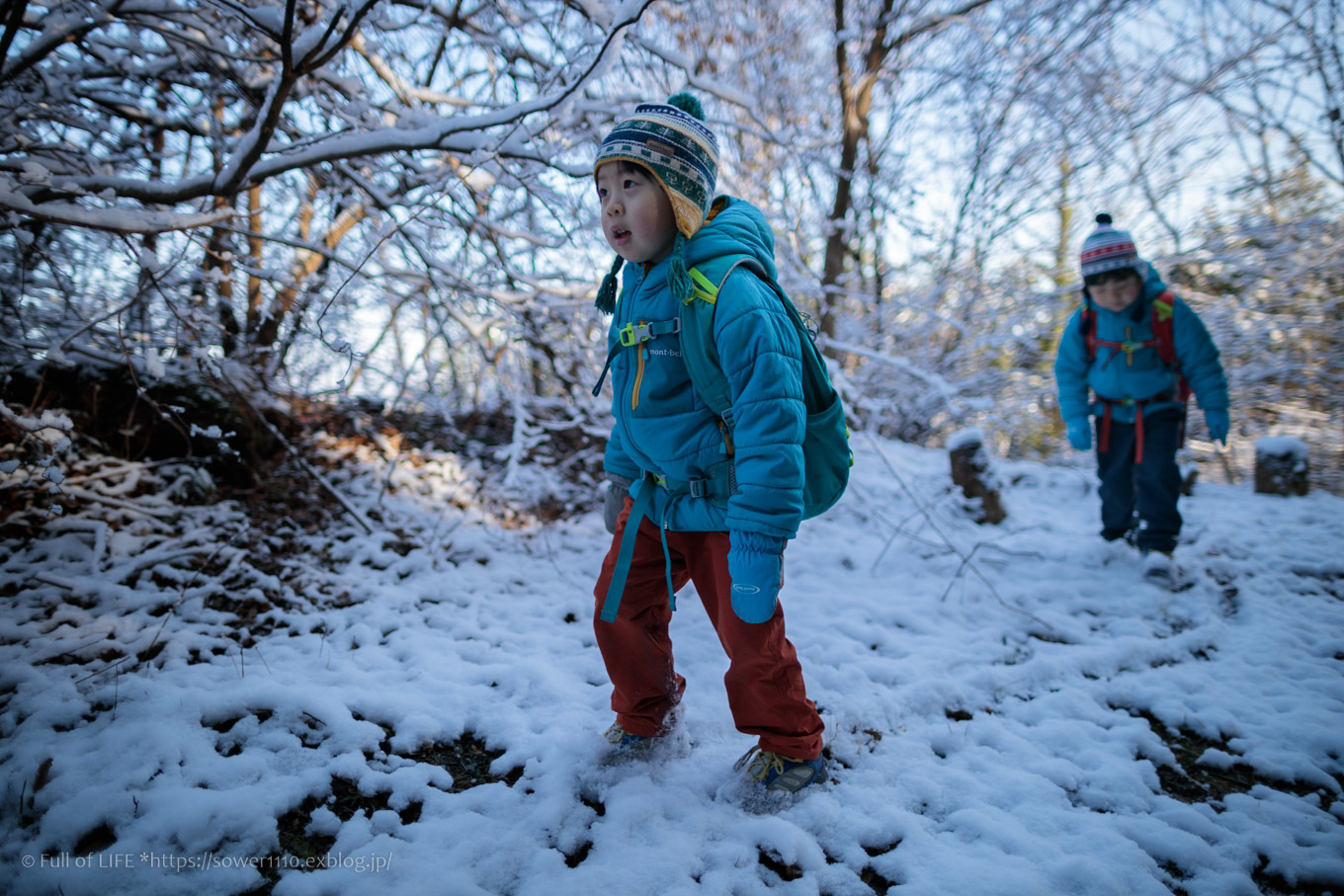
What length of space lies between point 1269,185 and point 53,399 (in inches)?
436

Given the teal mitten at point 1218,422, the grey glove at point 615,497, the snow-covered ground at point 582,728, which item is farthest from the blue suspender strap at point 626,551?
the teal mitten at point 1218,422

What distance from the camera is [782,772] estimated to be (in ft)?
5.58

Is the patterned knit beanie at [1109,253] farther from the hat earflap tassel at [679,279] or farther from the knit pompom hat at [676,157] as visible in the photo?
the hat earflap tassel at [679,279]

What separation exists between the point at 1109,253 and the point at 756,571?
3253mm

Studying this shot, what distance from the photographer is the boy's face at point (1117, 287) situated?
3441mm

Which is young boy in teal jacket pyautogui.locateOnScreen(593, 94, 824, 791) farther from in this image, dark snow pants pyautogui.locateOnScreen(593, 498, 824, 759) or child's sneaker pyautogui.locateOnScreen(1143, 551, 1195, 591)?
child's sneaker pyautogui.locateOnScreen(1143, 551, 1195, 591)

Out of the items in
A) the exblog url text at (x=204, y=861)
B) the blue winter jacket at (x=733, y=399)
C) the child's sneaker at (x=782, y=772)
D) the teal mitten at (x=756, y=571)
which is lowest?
the exblog url text at (x=204, y=861)

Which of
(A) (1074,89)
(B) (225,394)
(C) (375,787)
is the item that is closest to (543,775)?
(C) (375,787)

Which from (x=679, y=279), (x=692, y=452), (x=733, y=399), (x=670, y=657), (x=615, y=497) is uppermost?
(x=679, y=279)

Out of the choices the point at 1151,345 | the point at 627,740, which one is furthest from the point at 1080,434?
the point at 627,740

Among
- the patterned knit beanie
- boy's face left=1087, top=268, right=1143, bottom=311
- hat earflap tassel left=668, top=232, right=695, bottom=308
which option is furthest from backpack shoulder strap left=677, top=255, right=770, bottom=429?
boy's face left=1087, top=268, right=1143, bottom=311

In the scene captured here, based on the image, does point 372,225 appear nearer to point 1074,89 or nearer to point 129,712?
point 129,712

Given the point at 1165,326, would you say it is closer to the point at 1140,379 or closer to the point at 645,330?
the point at 1140,379

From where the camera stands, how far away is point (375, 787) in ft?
5.61
